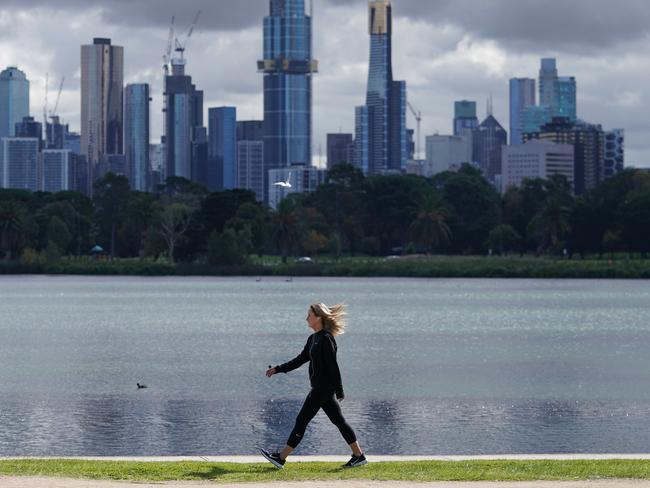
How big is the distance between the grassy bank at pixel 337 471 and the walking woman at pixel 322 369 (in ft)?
1.61

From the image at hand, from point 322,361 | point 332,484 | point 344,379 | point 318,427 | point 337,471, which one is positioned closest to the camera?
point 332,484

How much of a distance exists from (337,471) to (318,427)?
43.4 feet

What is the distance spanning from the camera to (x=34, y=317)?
10462cm

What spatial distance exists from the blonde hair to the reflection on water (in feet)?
32.3

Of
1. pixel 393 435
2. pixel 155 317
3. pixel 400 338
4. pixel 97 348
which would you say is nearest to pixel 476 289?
pixel 155 317

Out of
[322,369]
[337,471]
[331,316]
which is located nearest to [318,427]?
[337,471]

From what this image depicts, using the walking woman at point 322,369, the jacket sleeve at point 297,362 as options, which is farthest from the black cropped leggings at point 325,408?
the jacket sleeve at point 297,362

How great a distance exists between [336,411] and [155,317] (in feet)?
256

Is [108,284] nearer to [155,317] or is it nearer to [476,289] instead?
[476,289]

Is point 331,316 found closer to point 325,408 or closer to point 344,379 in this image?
point 325,408

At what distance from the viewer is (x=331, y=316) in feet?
81.1

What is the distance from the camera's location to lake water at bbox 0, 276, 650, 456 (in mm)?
36781

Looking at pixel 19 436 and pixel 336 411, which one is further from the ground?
pixel 336 411

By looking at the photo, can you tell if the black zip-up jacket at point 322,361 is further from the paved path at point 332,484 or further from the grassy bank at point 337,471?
the paved path at point 332,484
